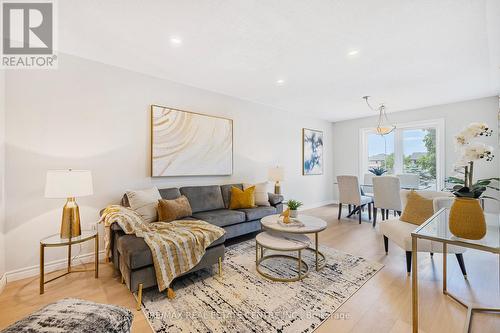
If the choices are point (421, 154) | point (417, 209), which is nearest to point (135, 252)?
point (417, 209)

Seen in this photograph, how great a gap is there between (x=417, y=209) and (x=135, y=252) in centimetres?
304

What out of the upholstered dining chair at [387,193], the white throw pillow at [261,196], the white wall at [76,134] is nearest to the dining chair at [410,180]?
the upholstered dining chair at [387,193]

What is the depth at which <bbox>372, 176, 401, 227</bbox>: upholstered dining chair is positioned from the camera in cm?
394

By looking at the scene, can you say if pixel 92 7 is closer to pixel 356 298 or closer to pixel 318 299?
pixel 318 299

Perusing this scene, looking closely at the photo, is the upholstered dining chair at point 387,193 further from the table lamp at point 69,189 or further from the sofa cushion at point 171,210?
the table lamp at point 69,189

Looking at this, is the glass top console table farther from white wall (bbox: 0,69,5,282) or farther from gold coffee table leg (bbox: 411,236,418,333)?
white wall (bbox: 0,69,5,282)

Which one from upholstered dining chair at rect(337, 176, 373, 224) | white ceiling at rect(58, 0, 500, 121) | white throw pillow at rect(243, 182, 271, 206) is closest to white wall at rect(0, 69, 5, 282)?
white ceiling at rect(58, 0, 500, 121)

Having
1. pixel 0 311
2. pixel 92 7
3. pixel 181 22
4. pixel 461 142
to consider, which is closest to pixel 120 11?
pixel 92 7

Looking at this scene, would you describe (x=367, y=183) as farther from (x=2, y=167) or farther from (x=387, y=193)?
(x=2, y=167)

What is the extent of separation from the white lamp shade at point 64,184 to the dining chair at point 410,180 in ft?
18.7

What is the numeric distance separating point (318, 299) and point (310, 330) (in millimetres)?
387

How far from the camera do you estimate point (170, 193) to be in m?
3.09

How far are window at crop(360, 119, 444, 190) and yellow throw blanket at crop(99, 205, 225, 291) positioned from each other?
15.6 feet

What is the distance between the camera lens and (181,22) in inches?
79.1
